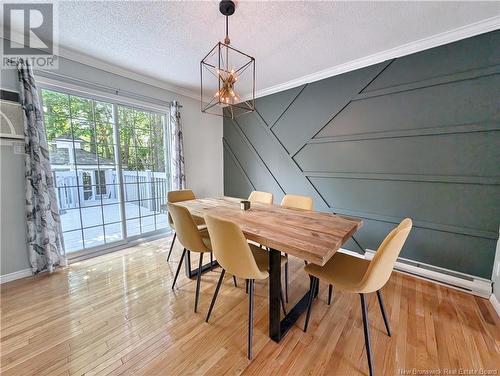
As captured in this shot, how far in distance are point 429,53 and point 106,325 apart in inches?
155

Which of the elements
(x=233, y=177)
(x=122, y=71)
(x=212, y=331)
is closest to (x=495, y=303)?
(x=212, y=331)

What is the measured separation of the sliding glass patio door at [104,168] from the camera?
2.47 metres

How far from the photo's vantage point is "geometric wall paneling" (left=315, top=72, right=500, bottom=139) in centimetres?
184

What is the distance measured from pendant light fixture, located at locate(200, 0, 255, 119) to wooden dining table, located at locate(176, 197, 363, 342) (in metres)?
0.99

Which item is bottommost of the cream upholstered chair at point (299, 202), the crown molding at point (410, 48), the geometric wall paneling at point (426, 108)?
the cream upholstered chair at point (299, 202)

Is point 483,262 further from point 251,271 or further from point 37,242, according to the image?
point 37,242

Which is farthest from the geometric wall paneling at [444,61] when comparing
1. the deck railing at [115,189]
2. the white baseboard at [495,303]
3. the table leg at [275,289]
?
the deck railing at [115,189]

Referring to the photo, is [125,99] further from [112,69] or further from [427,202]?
[427,202]

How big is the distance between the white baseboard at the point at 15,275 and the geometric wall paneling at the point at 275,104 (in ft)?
12.2

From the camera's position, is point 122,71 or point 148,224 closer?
point 122,71

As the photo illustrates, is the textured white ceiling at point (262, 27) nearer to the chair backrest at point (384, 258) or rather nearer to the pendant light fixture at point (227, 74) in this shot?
the pendant light fixture at point (227, 74)

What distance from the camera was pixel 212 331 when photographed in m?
Answer: 1.49

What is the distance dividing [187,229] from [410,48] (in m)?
2.97

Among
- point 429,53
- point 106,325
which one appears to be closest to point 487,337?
point 429,53
